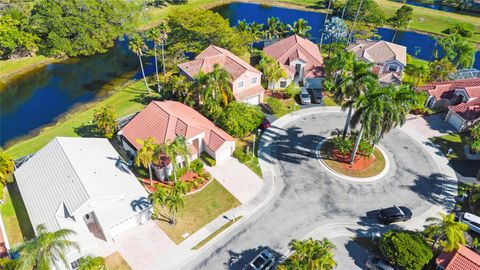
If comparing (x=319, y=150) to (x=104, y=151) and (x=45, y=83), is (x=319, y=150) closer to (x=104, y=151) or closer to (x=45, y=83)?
(x=104, y=151)

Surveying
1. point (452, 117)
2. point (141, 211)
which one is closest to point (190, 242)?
point (141, 211)

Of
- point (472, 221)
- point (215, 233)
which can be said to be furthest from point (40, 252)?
point (472, 221)

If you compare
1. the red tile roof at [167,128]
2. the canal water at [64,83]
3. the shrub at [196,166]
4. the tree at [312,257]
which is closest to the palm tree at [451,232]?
the tree at [312,257]

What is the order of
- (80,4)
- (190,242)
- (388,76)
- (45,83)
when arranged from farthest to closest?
(80,4) < (45,83) < (388,76) < (190,242)

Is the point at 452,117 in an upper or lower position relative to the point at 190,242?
upper

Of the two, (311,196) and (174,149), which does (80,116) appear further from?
(311,196)

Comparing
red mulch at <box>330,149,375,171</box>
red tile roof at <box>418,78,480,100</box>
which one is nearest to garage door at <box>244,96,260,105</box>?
red mulch at <box>330,149,375,171</box>
